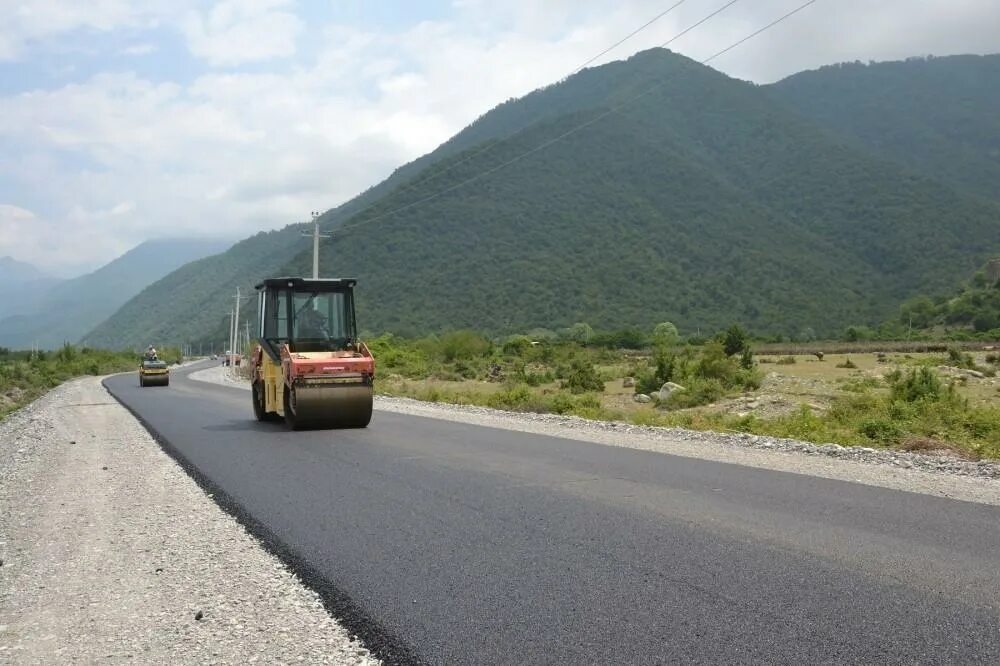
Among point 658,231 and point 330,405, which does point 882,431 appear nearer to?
point 330,405

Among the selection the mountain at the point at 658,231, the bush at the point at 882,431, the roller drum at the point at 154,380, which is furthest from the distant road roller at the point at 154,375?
the mountain at the point at 658,231

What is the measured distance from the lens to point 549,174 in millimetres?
135125

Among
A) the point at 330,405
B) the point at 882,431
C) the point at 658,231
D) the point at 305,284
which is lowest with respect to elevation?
the point at 882,431

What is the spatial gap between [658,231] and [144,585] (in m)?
118

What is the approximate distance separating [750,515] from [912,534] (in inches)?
52.8

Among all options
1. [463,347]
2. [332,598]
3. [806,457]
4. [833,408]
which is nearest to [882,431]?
[806,457]

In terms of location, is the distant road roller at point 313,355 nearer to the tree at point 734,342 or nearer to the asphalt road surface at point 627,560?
the asphalt road surface at point 627,560

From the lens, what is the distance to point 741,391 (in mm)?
29078

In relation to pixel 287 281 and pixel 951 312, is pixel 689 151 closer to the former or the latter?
pixel 951 312

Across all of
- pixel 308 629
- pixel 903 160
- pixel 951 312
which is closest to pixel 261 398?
Answer: pixel 308 629

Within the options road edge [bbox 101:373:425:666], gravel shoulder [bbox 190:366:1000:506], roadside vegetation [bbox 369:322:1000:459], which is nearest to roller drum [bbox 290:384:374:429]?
gravel shoulder [bbox 190:366:1000:506]

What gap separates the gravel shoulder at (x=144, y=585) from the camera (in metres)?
4.57

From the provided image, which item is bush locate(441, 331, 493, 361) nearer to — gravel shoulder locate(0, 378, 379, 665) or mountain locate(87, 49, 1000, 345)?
mountain locate(87, 49, 1000, 345)

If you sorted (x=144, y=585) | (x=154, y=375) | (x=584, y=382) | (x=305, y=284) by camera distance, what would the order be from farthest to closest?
(x=154, y=375) → (x=584, y=382) → (x=305, y=284) → (x=144, y=585)
